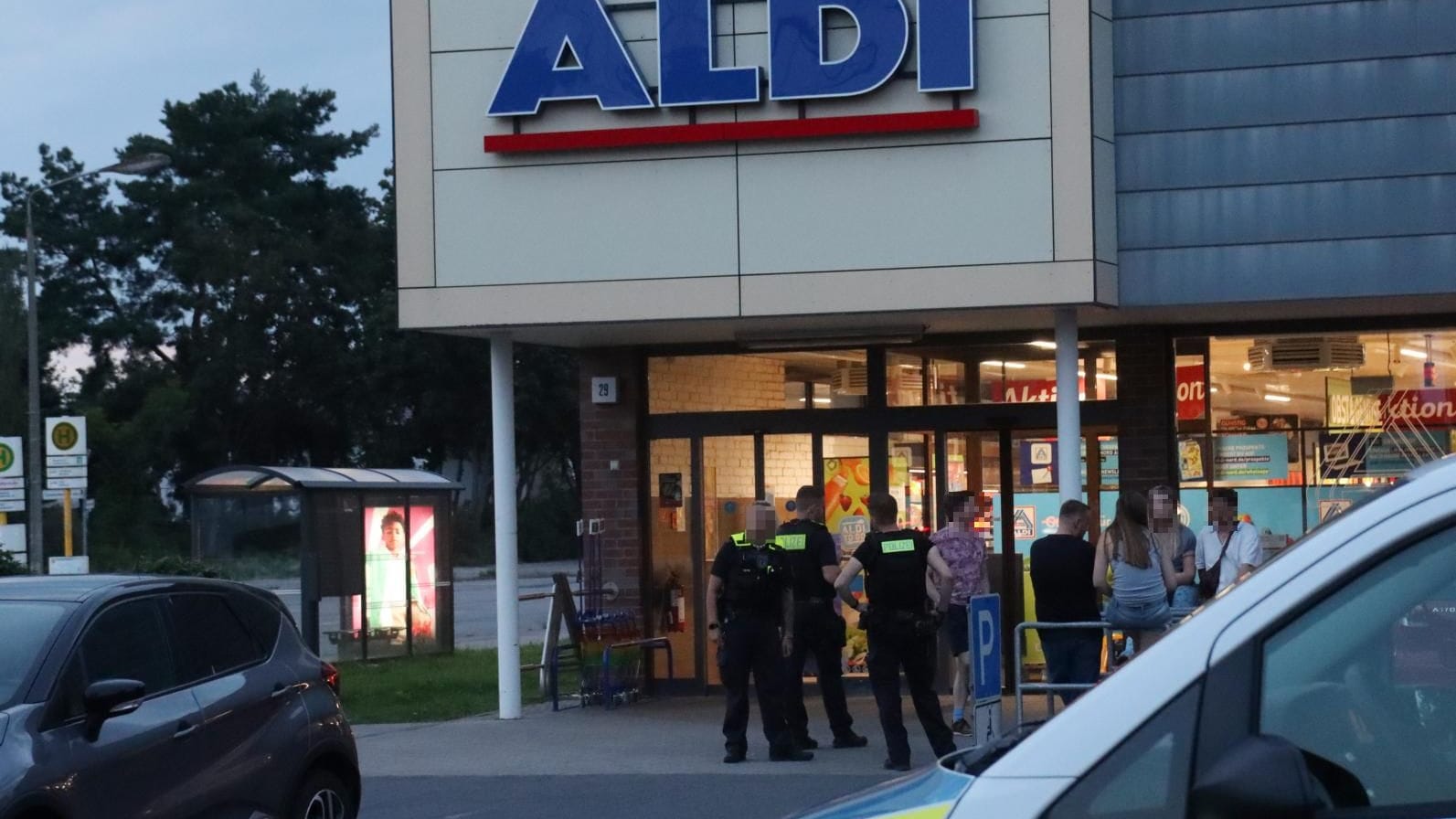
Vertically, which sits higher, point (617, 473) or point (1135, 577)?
point (617, 473)

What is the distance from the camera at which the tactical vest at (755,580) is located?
13055 mm

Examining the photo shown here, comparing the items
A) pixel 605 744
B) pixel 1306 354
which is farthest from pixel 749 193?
pixel 1306 354

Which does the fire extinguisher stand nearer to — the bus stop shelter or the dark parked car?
the bus stop shelter

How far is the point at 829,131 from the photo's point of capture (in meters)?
14.5

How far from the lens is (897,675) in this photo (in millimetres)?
12656

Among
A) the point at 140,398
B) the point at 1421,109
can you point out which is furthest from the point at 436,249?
the point at 140,398

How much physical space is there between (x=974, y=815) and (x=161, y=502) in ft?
213

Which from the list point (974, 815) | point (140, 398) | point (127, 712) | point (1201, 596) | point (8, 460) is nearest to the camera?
point (974, 815)

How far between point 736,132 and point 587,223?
141 cm

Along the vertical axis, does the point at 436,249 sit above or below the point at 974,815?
above

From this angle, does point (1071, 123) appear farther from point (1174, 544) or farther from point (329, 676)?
point (329, 676)

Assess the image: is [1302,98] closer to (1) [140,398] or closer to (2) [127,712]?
(2) [127,712]

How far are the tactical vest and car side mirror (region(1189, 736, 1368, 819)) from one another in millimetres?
10243

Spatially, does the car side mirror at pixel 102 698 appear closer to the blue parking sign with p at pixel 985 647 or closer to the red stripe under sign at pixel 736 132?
the blue parking sign with p at pixel 985 647
